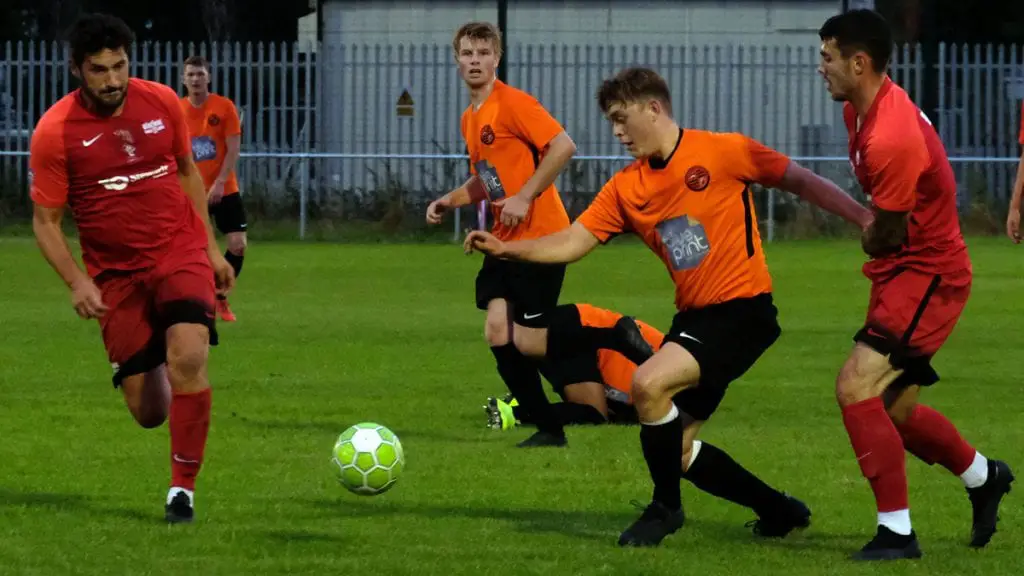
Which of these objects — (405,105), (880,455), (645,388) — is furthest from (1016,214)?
(405,105)

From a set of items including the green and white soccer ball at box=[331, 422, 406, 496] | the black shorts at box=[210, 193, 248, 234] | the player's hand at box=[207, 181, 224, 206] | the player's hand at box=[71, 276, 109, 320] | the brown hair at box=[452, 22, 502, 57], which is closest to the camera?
the player's hand at box=[71, 276, 109, 320]

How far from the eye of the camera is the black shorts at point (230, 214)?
17609 millimetres

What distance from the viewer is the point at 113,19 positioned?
7.93 m

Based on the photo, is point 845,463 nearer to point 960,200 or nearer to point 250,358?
point 250,358

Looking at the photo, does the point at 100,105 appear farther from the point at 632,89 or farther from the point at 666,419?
the point at 666,419

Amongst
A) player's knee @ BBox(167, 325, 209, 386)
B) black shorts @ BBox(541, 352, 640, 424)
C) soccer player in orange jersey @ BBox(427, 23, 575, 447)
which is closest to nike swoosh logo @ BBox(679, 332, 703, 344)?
player's knee @ BBox(167, 325, 209, 386)

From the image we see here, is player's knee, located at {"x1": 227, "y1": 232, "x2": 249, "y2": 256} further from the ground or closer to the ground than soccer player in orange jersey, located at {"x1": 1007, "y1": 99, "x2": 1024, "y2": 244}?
closer to the ground

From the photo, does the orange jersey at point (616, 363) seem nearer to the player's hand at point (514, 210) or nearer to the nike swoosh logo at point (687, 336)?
the player's hand at point (514, 210)

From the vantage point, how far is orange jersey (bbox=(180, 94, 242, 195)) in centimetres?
1752

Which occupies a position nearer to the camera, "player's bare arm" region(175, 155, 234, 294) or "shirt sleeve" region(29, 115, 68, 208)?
"shirt sleeve" region(29, 115, 68, 208)

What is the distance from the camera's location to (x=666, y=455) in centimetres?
724

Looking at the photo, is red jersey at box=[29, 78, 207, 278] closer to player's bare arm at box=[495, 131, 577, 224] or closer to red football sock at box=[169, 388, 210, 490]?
red football sock at box=[169, 388, 210, 490]

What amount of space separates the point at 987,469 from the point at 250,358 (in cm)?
759

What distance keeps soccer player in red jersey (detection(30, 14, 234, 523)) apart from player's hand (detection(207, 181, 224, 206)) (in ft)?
28.8
